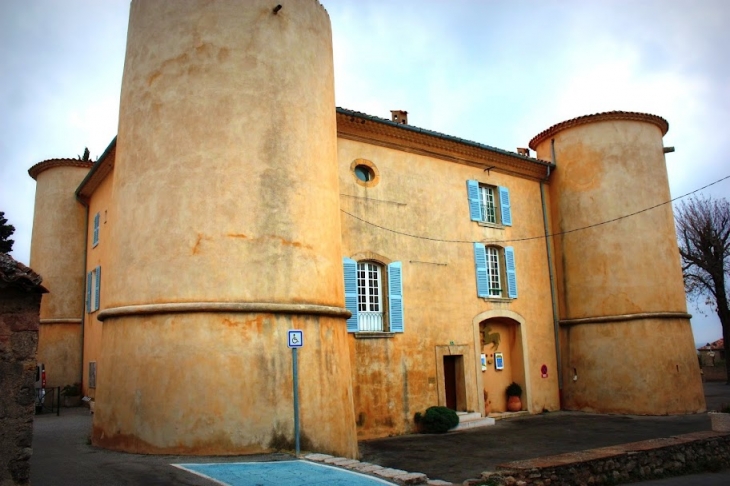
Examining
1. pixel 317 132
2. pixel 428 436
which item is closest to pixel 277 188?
pixel 317 132

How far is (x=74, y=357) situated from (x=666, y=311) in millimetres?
18823

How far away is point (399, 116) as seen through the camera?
17.8 m

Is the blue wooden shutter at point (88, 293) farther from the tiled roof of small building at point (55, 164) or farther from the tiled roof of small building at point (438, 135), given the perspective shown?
the tiled roof of small building at point (438, 135)

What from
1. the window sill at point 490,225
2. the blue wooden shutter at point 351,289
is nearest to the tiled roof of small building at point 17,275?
the blue wooden shutter at point 351,289

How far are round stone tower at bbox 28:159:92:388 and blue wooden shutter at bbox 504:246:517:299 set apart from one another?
547 inches

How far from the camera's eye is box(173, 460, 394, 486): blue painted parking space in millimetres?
7547

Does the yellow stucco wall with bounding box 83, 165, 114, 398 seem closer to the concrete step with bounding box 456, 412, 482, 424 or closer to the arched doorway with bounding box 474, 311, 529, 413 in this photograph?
the concrete step with bounding box 456, 412, 482, 424

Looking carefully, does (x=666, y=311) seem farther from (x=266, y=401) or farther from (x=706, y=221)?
(x=266, y=401)

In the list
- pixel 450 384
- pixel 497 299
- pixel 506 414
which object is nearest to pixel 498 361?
pixel 506 414

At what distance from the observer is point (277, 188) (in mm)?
11016

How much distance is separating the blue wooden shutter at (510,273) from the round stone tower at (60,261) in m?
13.9

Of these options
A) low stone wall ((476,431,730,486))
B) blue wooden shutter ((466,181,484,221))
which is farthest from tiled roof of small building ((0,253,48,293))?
blue wooden shutter ((466,181,484,221))

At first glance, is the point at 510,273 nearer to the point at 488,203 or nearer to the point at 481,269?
the point at 481,269

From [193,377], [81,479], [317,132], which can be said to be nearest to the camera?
[81,479]
